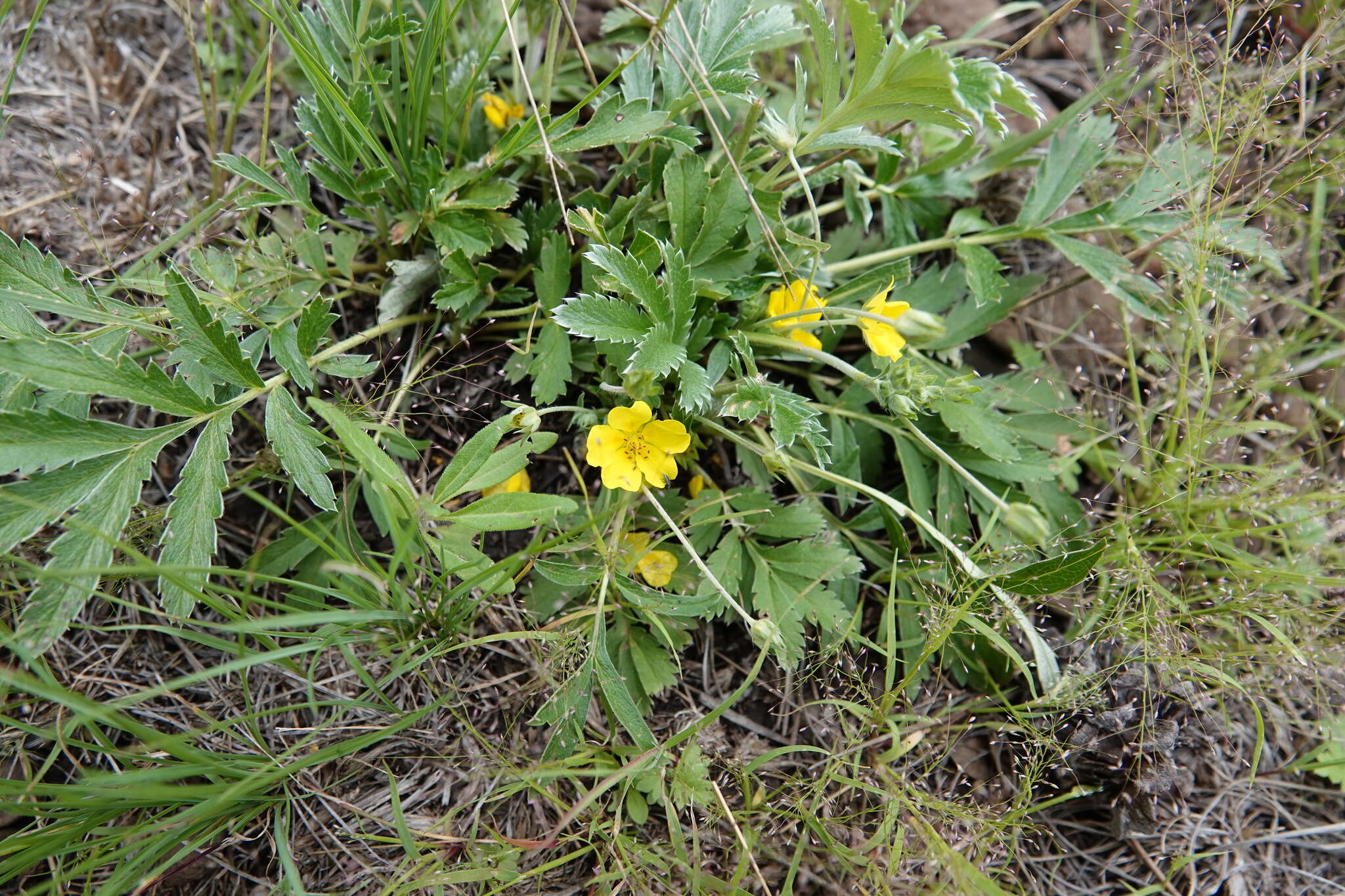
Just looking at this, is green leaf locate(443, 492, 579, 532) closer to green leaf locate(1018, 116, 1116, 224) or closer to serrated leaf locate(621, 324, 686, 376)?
serrated leaf locate(621, 324, 686, 376)

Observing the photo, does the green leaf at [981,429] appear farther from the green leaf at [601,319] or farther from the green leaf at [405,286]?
the green leaf at [405,286]

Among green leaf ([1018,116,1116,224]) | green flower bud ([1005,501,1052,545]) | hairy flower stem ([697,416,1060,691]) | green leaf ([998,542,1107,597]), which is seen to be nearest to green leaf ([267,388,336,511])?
hairy flower stem ([697,416,1060,691])

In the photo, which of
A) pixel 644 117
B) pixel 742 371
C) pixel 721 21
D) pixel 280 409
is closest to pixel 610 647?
pixel 742 371

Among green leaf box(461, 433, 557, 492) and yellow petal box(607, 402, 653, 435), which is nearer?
green leaf box(461, 433, 557, 492)

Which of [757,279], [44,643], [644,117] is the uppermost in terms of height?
[644,117]

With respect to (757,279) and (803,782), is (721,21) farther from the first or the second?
(803,782)

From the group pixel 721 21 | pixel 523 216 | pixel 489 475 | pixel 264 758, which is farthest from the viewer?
pixel 523 216
